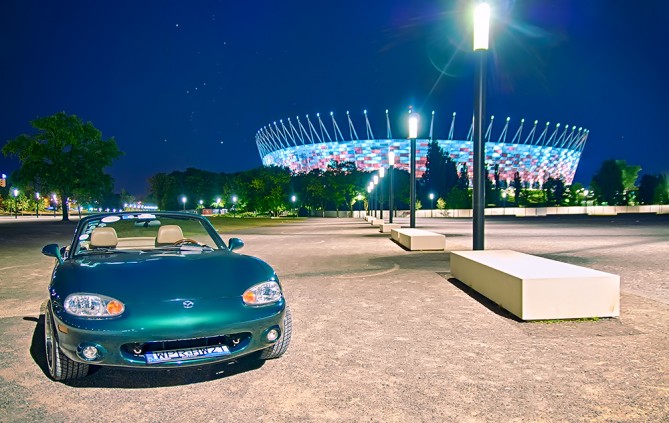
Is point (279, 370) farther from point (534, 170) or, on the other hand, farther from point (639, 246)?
point (534, 170)

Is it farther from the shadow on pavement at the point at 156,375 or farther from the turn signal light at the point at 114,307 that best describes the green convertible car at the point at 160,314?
the shadow on pavement at the point at 156,375

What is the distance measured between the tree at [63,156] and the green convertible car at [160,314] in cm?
5586

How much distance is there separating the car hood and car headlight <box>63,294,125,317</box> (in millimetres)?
47

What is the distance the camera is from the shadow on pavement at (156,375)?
4.36 meters

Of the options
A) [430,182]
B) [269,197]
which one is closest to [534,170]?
[430,182]

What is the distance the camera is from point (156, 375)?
15.0 ft

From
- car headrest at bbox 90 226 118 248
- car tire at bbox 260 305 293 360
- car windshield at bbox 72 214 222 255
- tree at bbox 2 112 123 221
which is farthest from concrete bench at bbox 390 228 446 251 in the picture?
tree at bbox 2 112 123 221

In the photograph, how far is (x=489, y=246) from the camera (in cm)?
1895

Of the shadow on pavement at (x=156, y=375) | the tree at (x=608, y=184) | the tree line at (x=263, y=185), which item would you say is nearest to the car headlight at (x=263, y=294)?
the shadow on pavement at (x=156, y=375)

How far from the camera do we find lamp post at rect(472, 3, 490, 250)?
10234 millimetres

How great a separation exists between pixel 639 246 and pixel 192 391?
1740 centimetres

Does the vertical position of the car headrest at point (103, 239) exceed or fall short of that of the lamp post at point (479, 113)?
it falls short

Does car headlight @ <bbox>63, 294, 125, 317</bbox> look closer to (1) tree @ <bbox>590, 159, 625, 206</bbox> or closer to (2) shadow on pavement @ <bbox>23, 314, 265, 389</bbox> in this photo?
(2) shadow on pavement @ <bbox>23, 314, 265, 389</bbox>

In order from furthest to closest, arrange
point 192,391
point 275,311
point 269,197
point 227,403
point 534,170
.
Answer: point 534,170 → point 269,197 → point 275,311 → point 192,391 → point 227,403
